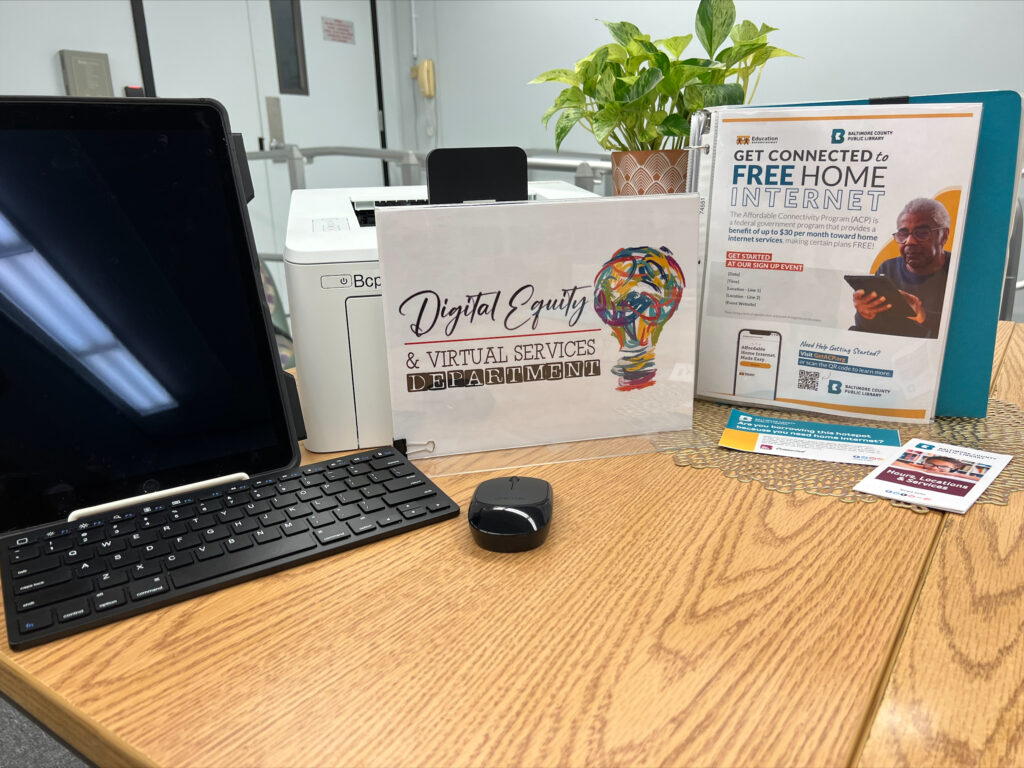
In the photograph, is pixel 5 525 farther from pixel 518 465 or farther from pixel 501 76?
pixel 501 76

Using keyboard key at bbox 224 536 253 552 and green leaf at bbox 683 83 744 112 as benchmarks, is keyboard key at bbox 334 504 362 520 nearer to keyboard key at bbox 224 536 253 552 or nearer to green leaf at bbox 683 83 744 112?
keyboard key at bbox 224 536 253 552

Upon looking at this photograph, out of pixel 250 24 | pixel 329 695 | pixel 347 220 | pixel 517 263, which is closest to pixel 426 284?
pixel 517 263

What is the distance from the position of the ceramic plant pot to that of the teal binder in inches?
7.4

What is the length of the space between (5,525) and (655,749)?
527 millimetres

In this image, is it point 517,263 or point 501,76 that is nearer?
point 517,263

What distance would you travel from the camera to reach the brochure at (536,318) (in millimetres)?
701

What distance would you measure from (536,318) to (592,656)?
370 mm

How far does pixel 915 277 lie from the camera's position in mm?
767

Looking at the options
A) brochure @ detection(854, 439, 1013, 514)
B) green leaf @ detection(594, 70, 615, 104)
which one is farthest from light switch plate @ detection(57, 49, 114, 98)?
brochure @ detection(854, 439, 1013, 514)

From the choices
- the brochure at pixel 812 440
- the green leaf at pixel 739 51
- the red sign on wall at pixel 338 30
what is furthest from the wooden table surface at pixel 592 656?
the red sign on wall at pixel 338 30

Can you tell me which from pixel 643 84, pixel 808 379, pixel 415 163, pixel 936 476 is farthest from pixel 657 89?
pixel 415 163

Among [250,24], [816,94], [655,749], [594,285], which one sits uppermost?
[250,24]

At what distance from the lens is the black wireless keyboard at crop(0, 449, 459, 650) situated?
0.49 m

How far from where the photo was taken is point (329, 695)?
424 millimetres
